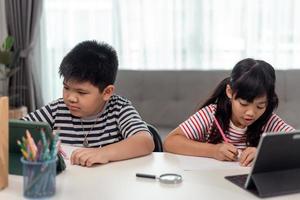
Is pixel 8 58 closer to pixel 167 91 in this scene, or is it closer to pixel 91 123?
pixel 167 91

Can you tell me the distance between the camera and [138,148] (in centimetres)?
141

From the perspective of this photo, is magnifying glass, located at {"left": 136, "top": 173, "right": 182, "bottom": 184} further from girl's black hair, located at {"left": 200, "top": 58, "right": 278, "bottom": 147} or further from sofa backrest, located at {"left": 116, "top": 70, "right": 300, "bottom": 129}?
sofa backrest, located at {"left": 116, "top": 70, "right": 300, "bottom": 129}

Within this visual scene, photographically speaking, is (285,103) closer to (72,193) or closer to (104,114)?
(104,114)

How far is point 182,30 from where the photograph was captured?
10.8 feet

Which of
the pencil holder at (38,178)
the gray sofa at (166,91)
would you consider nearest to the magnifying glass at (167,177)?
the pencil holder at (38,178)

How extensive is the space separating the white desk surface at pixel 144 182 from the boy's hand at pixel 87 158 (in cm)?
2

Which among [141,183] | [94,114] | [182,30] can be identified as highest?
[182,30]

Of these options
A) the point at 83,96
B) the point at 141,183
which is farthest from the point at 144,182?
the point at 83,96

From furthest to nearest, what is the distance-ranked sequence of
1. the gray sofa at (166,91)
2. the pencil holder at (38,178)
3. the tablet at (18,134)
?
the gray sofa at (166,91) → the tablet at (18,134) → the pencil holder at (38,178)

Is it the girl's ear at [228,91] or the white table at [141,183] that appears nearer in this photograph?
the white table at [141,183]

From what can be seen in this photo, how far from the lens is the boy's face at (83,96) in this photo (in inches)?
58.1

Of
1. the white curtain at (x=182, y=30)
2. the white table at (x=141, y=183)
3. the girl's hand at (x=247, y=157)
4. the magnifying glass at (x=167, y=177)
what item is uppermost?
the white curtain at (x=182, y=30)

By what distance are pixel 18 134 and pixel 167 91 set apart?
172 centimetres

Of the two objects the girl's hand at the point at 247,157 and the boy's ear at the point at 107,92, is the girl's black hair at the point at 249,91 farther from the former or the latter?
the boy's ear at the point at 107,92
